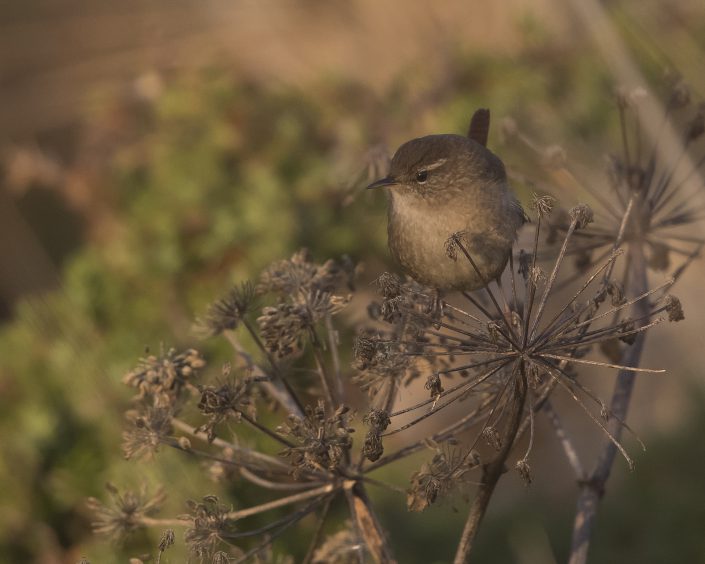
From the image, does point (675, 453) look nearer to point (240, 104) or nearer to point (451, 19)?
point (240, 104)

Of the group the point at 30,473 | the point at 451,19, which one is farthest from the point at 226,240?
the point at 451,19

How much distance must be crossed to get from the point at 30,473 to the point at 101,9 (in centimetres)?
519

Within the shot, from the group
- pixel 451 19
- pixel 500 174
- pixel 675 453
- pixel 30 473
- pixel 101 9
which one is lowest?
pixel 675 453

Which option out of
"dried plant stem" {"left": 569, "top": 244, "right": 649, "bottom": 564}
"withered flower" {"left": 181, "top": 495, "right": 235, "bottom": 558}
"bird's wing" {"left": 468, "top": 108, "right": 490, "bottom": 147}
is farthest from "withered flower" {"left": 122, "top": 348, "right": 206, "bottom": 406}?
"bird's wing" {"left": 468, "top": 108, "right": 490, "bottom": 147}

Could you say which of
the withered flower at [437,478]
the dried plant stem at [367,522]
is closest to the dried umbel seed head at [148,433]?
the dried plant stem at [367,522]

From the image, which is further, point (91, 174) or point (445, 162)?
point (91, 174)

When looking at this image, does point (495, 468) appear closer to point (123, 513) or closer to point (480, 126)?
point (123, 513)

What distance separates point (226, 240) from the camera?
5164 millimetres

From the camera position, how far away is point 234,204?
541cm

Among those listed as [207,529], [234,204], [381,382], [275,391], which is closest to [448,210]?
[381,382]

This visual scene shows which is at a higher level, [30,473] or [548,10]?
[548,10]

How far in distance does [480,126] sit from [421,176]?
0.47m

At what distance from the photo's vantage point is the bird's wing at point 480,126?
142 inches

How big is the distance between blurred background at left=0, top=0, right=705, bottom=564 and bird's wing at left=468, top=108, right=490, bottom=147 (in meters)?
0.20
